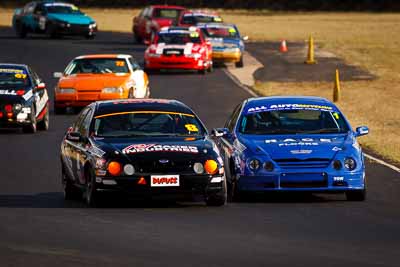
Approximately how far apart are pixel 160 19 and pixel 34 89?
1312 inches

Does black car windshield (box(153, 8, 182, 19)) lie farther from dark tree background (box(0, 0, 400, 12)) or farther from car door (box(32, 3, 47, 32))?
dark tree background (box(0, 0, 400, 12))

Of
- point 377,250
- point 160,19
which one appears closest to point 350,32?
point 160,19

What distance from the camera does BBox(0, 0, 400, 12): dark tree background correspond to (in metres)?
101

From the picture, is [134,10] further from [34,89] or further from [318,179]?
[318,179]

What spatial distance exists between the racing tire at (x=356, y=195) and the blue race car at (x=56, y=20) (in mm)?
45142

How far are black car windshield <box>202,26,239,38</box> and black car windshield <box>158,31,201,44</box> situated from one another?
3.33 metres

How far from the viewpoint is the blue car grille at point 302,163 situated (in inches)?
711

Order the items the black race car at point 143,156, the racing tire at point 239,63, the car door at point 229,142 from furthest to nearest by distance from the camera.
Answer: the racing tire at point 239,63 → the car door at point 229,142 → the black race car at point 143,156

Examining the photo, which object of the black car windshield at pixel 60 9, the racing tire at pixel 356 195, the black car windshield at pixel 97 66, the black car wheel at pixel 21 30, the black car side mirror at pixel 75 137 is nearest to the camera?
the black car side mirror at pixel 75 137

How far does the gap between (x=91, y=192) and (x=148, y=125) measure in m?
1.43

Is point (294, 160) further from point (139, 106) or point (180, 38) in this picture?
point (180, 38)

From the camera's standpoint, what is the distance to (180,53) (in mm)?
46656

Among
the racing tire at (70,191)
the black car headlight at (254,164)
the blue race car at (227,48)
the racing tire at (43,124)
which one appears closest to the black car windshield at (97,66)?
the racing tire at (43,124)

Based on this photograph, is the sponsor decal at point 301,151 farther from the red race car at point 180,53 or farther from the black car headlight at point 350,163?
the red race car at point 180,53
